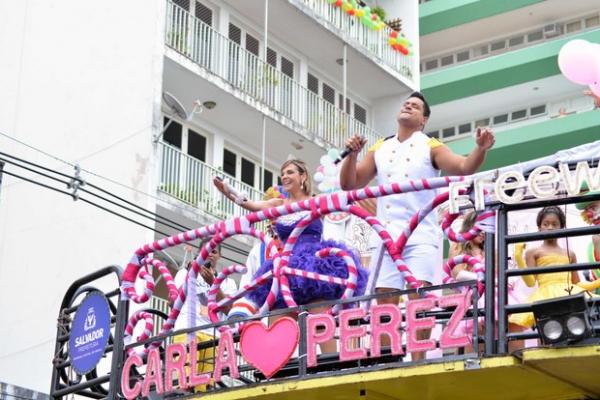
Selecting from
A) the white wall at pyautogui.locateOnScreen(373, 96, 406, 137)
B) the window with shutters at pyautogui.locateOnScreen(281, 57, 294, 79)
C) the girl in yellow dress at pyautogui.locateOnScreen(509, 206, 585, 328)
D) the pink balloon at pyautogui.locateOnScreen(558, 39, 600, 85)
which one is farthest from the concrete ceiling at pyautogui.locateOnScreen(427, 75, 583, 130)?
the girl in yellow dress at pyautogui.locateOnScreen(509, 206, 585, 328)

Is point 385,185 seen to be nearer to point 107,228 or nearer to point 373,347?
point 373,347

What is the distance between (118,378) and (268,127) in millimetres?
18508

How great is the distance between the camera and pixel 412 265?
1070cm

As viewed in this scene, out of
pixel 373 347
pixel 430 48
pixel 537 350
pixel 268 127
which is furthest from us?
pixel 430 48

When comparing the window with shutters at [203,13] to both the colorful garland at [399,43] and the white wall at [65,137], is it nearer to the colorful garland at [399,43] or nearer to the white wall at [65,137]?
the white wall at [65,137]

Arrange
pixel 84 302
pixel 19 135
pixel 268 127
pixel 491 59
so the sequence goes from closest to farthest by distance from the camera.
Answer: pixel 84 302 < pixel 19 135 < pixel 268 127 < pixel 491 59

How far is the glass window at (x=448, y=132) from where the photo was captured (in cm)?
4194

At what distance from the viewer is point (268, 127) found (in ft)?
97.9

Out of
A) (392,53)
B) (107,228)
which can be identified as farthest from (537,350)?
(392,53)

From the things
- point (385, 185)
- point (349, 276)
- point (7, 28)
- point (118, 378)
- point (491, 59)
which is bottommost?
point (118, 378)

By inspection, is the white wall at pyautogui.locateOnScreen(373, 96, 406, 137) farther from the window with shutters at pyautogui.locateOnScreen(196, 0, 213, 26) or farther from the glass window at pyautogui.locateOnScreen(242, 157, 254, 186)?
the window with shutters at pyautogui.locateOnScreen(196, 0, 213, 26)

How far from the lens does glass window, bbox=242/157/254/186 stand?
3041 cm

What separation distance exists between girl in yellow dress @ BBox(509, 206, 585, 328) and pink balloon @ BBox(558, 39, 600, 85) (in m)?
2.79

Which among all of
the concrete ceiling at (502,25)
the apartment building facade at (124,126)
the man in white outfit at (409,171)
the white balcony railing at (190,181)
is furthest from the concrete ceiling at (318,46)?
the man in white outfit at (409,171)
